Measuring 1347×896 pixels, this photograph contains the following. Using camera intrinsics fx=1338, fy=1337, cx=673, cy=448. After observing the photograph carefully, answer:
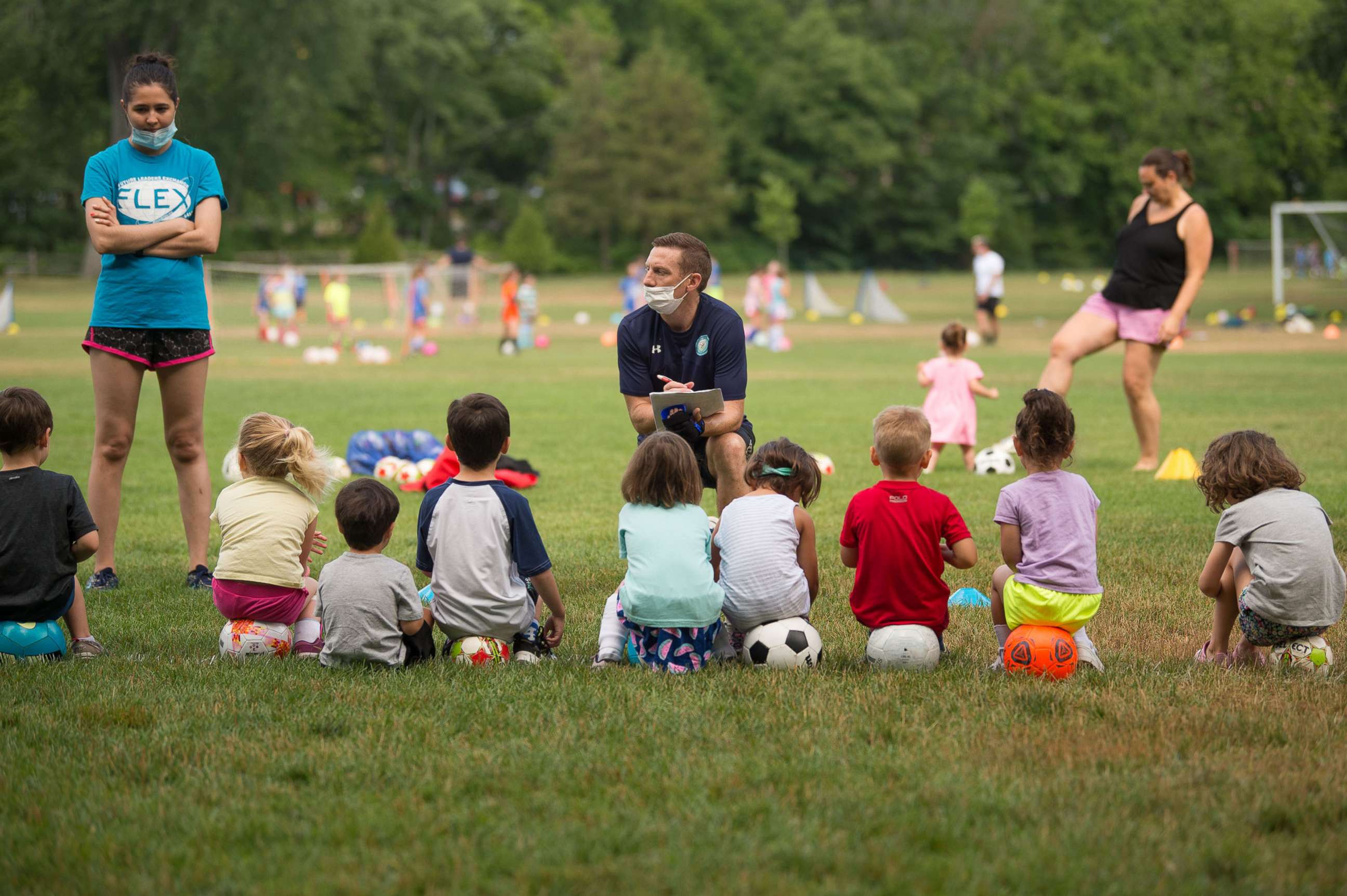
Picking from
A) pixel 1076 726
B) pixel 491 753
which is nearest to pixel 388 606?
pixel 491 753

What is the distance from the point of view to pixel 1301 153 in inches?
3073

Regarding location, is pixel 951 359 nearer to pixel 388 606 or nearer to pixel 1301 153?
pixel 388 606

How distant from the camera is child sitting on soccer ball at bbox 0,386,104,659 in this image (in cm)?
506

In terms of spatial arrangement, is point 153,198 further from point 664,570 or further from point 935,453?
point 935,453

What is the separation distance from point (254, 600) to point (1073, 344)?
6844mm

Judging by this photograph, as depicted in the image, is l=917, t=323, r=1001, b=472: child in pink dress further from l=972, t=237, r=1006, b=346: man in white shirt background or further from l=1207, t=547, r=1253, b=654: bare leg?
l=972, t=237, r=1006, b=346: man in white shirt background

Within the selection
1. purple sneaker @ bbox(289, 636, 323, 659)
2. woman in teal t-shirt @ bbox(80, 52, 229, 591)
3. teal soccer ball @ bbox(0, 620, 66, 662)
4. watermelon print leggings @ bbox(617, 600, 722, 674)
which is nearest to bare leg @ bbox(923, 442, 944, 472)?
watermelon print leggings @ bbox(617, 600, 722, 674)

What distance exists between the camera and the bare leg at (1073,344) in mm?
10031

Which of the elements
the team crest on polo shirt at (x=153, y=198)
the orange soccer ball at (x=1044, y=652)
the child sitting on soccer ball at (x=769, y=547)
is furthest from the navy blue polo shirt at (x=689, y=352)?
the team crest on polo shirt at (x=153, y=198)

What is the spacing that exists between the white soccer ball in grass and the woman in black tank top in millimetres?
5075

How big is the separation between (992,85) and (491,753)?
297ft

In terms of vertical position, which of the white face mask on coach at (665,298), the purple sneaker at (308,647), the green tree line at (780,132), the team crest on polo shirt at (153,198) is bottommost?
the purple sneaker at (308,647)

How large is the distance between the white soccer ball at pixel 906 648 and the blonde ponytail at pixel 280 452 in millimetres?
2371

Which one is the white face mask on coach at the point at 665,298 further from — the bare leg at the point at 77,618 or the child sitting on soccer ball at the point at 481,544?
the bare leg at the point at 77,618
